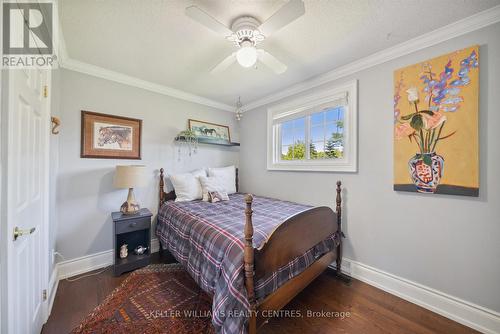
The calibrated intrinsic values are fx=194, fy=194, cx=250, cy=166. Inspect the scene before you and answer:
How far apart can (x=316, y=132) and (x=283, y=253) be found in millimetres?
1864

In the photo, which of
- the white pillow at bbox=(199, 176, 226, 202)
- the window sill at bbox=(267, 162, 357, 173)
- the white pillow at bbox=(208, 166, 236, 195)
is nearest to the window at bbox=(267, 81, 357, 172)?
the window sill at bbox=(267, 162, 357, 173)

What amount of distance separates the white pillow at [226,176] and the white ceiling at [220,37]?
4.75 ft

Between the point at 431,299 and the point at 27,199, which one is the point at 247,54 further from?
the point at 431,299

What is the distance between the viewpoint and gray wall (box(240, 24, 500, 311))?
1522 millimetres

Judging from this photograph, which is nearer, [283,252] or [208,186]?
[283,252]

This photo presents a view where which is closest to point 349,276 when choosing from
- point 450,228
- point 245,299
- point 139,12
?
point 450,228

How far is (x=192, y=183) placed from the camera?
2.90 m

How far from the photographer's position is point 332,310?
5.68 ft

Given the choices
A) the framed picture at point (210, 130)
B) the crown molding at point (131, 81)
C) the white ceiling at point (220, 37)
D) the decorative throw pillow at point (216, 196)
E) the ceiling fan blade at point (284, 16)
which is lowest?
the decorative throw pillow at point (216, 196)

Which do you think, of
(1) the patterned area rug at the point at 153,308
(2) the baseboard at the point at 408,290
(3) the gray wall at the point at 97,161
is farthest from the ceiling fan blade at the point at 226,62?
(2) the baseboard at the point at 408,290

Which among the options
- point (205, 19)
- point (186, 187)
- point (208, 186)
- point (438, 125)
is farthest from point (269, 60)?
point (186, 187)

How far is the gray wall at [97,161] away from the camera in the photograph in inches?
88.5

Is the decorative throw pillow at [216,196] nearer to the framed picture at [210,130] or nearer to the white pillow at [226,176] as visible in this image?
the white pillow at [226,176]

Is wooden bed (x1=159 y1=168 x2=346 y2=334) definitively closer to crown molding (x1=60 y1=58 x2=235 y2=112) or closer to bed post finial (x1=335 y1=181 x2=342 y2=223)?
bed post finial (x1=335 y1=181 x2=342 y2=223)
